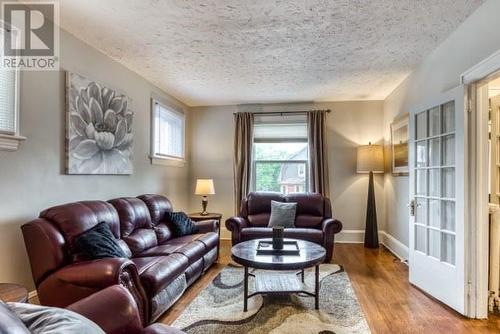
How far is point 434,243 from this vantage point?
307 centimetres

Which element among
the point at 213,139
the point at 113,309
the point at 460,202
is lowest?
the point at 113,309

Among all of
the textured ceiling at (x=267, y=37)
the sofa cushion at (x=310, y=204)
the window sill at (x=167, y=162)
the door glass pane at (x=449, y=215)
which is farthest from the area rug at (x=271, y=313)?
the textured ceiling at (x=267, y=37)

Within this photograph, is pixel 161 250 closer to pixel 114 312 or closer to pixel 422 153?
pixel 114 312

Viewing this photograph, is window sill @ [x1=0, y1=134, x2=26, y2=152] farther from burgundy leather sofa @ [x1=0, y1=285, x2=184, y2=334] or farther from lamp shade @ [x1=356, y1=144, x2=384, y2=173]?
lamp shade @ [x1=356, y1=144, x2=384, y2=173]

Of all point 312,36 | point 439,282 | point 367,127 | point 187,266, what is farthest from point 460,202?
point 367,127

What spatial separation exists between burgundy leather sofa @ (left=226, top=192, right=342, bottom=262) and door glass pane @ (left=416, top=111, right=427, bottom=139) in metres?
1.56

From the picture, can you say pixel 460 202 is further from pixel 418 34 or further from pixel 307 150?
pixel 307 150

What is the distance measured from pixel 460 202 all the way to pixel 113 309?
9.05 feet

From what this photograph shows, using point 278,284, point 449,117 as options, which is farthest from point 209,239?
point 449,117

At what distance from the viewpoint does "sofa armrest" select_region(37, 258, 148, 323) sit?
2.12 meters

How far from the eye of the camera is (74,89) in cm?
299

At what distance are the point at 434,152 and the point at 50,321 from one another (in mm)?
3354

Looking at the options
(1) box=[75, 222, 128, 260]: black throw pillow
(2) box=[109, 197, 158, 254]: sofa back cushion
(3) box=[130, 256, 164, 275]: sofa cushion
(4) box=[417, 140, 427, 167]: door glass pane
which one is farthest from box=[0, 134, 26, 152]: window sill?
(4) box=[417, 140, 427, 167]: door glass pane

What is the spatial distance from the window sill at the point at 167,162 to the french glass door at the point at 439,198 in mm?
3474
